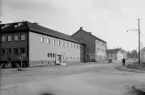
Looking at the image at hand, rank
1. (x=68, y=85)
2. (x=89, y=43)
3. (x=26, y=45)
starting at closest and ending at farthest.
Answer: (x=68, y=85), (x=26, y=45), (x=89, y=43)

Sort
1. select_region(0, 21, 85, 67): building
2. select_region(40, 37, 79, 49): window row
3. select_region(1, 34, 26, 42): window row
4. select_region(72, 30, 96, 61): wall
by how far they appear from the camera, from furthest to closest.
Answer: select_region(72, 30, 96, 61): wall → select_region(40, 37, 79, 49): window row → select_region(1, 34, 26, 42): window row → select_region(0, 21, 85, 67): building

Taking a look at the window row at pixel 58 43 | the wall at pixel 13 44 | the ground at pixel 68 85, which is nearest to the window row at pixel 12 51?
the wall at pixel 13 44

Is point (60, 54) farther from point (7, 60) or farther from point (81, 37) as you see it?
point (81, 37)

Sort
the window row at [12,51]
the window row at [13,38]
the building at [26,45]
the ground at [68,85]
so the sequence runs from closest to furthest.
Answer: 1. the ground at [68,85]
2. the building at [26,45]
3. the window row at [12,51]
4. the window row at [13,38]

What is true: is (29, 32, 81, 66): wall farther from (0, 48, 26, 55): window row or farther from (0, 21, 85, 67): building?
(0, 48, 26, 55): window row

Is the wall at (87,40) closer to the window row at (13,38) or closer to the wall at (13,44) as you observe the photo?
the window row at (13,38)

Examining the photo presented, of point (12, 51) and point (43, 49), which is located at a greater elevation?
point (43, 49)

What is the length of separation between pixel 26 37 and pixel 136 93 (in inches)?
1161

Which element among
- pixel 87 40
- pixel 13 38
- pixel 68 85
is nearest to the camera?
pixel 68 85

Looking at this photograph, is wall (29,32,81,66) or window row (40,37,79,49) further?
window row (40,37,79,49)

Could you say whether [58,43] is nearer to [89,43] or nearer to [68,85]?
[89,43]

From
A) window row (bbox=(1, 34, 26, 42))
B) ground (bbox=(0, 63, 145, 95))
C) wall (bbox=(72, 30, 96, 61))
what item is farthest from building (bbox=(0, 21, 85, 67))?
wall (bbox=(72, 30, 96, 61))

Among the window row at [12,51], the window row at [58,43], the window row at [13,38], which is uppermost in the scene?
the window row at [13,38]

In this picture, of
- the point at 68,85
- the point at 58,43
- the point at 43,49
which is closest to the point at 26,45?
the point at 43,49
